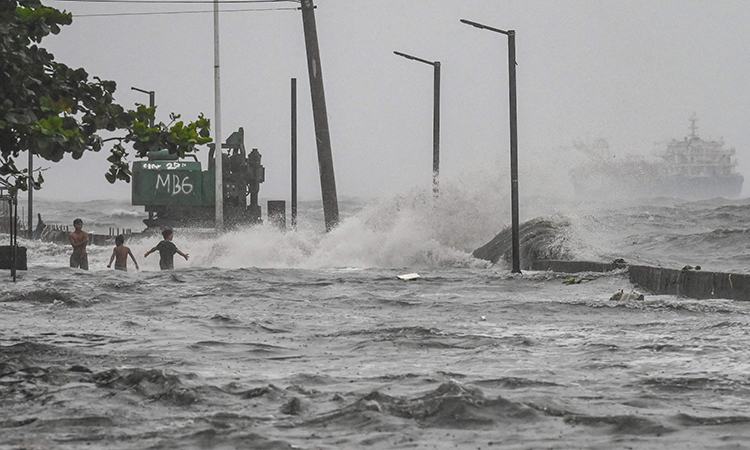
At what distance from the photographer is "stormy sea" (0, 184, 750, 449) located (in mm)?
7391

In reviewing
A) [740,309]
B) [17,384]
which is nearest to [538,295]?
[740,309]

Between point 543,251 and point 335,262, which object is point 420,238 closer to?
point 335,262

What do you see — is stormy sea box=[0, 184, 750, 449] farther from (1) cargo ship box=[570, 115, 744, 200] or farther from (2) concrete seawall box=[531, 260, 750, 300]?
(1) cargo ship box=[570, 115, 744, 200]

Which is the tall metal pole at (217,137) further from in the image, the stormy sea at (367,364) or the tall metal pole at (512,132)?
the tall metal pole at (512,132)

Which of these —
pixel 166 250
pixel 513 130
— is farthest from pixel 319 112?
pixel 513 130

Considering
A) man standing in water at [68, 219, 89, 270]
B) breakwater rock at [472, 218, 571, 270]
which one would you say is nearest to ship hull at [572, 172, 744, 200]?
breakwater rock at [472, 218, 571, 270]

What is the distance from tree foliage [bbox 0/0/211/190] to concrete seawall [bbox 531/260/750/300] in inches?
323

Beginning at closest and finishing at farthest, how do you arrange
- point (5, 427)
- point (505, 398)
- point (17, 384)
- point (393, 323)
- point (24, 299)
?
point (5, 427)
point (505, 398)
point (17, 384)
point (393, 323)
point (24, 299)

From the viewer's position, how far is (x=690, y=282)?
17641 mm

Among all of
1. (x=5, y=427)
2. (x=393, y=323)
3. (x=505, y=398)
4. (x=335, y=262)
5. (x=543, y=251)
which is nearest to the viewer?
(x=5, y=427)

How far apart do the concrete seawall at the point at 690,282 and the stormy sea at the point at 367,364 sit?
1.06ft

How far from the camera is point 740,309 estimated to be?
14875 mm

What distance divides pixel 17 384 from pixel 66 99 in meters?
3.10

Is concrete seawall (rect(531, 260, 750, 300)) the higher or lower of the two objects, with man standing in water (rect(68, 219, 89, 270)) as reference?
lower
